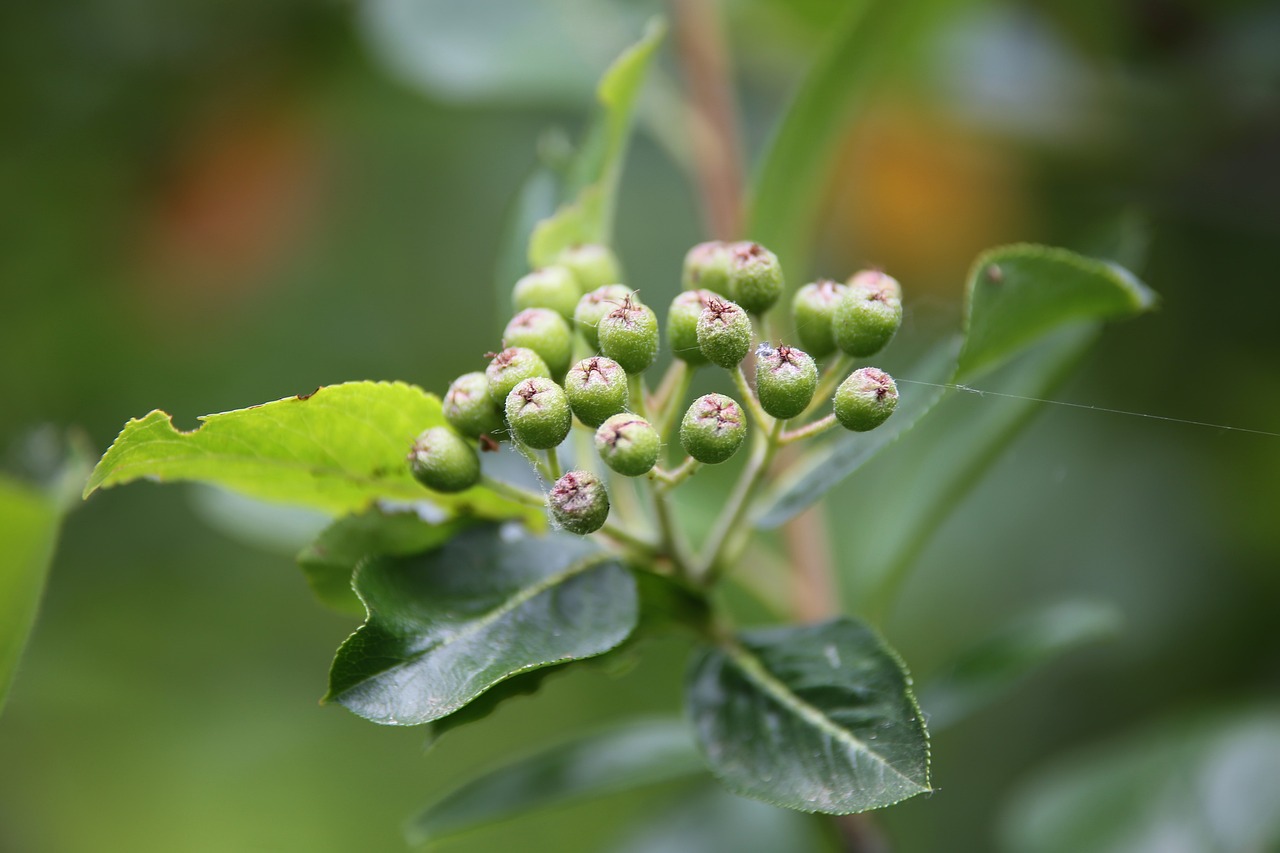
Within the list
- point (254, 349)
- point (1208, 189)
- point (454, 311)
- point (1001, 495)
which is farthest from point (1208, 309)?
point (254, 349)

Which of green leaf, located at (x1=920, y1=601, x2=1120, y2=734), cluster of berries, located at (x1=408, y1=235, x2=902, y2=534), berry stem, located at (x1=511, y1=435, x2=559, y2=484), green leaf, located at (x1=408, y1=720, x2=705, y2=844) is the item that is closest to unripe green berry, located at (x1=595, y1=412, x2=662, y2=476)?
cluster of berries, located at (x1=408, y1=235, x2=902, y2=534)

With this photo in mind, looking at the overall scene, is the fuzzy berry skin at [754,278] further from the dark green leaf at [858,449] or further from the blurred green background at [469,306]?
the blurred green background at [469,306]

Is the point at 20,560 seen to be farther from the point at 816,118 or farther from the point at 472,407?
the point at 816,118

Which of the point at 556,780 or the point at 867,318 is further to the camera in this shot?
the point at 556,780

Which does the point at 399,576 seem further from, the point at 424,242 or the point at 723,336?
the point at 424,242

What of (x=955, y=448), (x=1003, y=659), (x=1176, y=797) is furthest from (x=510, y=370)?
(x=1176, y=797)

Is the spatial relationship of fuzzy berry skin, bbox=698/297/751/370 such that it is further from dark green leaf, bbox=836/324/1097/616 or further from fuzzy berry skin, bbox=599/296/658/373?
A: dark green leaf, bbox=836/324/1097/616
